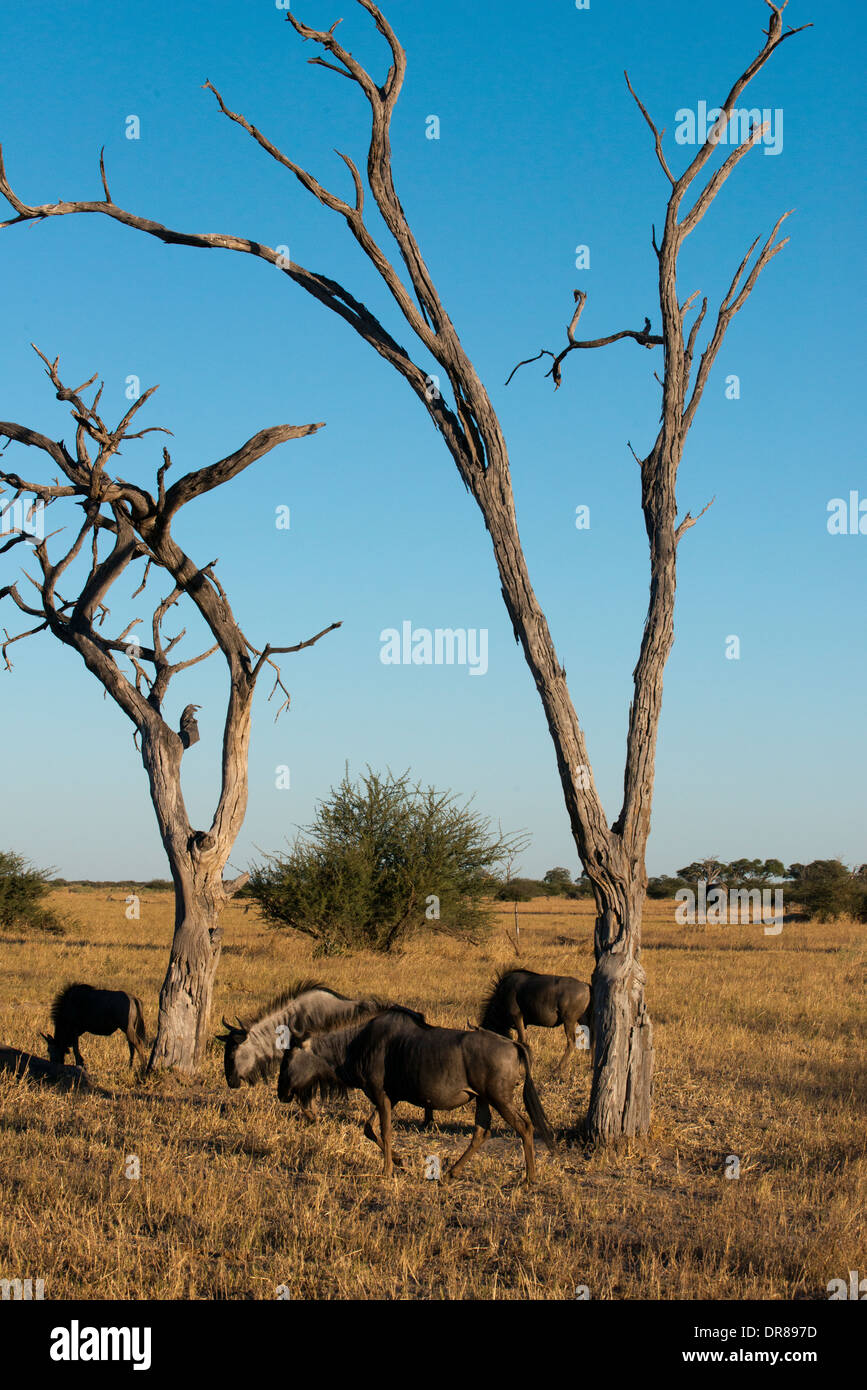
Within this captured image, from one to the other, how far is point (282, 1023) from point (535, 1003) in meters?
2.83

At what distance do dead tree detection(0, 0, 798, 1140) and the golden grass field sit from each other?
109cm

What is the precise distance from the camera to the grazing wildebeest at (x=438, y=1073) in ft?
24.3

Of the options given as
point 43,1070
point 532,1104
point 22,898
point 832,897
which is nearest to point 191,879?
point 43,1070

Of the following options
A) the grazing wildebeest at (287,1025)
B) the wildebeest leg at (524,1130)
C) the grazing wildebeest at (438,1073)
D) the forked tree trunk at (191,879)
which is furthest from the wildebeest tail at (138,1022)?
the wildebeest leg at (524,1130)

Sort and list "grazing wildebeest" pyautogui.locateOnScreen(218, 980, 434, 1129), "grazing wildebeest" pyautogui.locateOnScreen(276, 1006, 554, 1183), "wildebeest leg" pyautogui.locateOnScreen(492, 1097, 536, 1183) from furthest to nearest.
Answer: "grazing wildebeest" pyautogui.locateOnScreen(218, 980, 434, 1129) < "grazing wildebeest" pyautogui.locateOnScreen(276, 1006, 554, 1183) < "wildebeest leg" pyautogui.locateOnScreen(492, 1097, 536, 1183)

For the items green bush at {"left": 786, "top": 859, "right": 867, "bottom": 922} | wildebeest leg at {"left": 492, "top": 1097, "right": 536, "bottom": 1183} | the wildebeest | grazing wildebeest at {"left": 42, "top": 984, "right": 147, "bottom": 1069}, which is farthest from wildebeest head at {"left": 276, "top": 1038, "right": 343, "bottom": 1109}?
green bush at {"left": 786, "top": 859, "right": 867, "bottom": 922}

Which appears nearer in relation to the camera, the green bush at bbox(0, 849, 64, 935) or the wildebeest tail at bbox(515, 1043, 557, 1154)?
the wildebeest tail at bbox(515, 1043, 557, 1154)

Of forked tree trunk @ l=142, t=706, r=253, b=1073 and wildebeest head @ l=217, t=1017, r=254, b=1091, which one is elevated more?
forked tree trunk @ l=142, t=706, r=253, b=1073

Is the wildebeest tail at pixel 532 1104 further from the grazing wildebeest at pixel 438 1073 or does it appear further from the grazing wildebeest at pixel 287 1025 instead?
the grazing wildebeest at pixel 287 1025

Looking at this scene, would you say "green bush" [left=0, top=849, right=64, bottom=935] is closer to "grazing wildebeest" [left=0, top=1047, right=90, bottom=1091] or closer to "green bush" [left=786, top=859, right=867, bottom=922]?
"grazing wildebeest" [left=0, top=1047, right=90, bottom=1091]

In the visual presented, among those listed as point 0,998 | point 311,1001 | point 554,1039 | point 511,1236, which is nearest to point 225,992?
point 0,998

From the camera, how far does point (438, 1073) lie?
745cm

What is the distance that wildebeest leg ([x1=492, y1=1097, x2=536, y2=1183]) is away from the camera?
7293 mm
